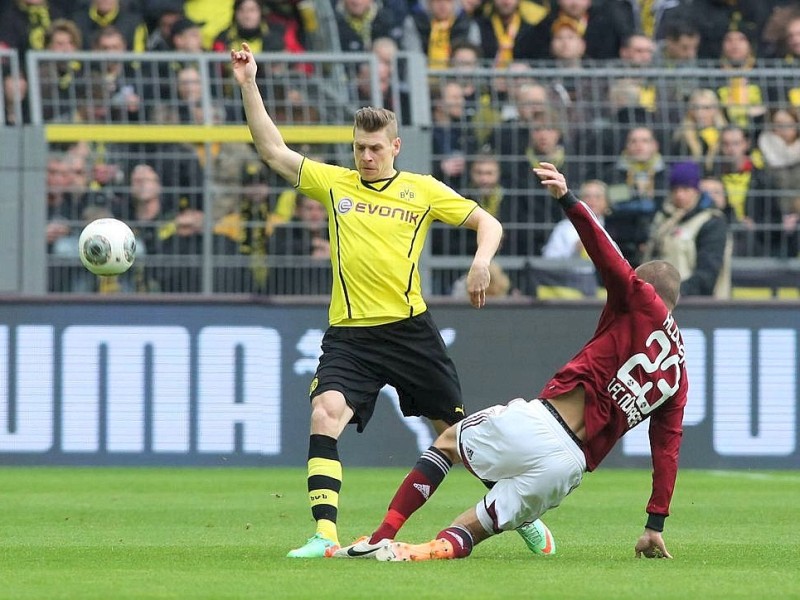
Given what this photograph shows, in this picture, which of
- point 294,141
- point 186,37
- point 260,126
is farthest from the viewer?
point 186,37

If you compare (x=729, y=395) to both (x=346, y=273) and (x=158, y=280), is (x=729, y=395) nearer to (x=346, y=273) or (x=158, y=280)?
(x=158, y=280)

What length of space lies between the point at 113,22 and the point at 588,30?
4.89 metres

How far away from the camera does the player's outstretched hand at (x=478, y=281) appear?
7.43 metres

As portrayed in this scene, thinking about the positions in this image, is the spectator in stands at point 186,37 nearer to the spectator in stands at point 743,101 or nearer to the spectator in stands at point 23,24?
the spectator in stands at point 23,24

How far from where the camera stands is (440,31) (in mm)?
17188

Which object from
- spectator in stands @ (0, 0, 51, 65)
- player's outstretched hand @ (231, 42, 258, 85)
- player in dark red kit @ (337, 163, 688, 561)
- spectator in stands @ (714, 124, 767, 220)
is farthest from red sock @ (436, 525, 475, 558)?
spectator in stands @ (0, 0, 51, 65)

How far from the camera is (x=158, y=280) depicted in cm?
1434

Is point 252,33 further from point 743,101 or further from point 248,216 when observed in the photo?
point 743,101

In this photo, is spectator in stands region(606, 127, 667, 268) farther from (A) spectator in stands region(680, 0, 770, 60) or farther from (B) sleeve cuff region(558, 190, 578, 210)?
(B) sleeve cuff region(558, 190, 578, 210)

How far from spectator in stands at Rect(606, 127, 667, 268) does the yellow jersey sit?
20.0ft

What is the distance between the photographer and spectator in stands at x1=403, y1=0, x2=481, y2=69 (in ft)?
56.2

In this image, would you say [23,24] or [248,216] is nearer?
[248,216]

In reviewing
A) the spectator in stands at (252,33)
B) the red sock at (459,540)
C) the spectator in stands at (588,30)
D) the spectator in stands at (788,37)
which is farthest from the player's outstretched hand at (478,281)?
the spectator in stands at (588,30)

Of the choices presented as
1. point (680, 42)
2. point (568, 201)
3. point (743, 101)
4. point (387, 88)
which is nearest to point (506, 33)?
point (680, 42)
